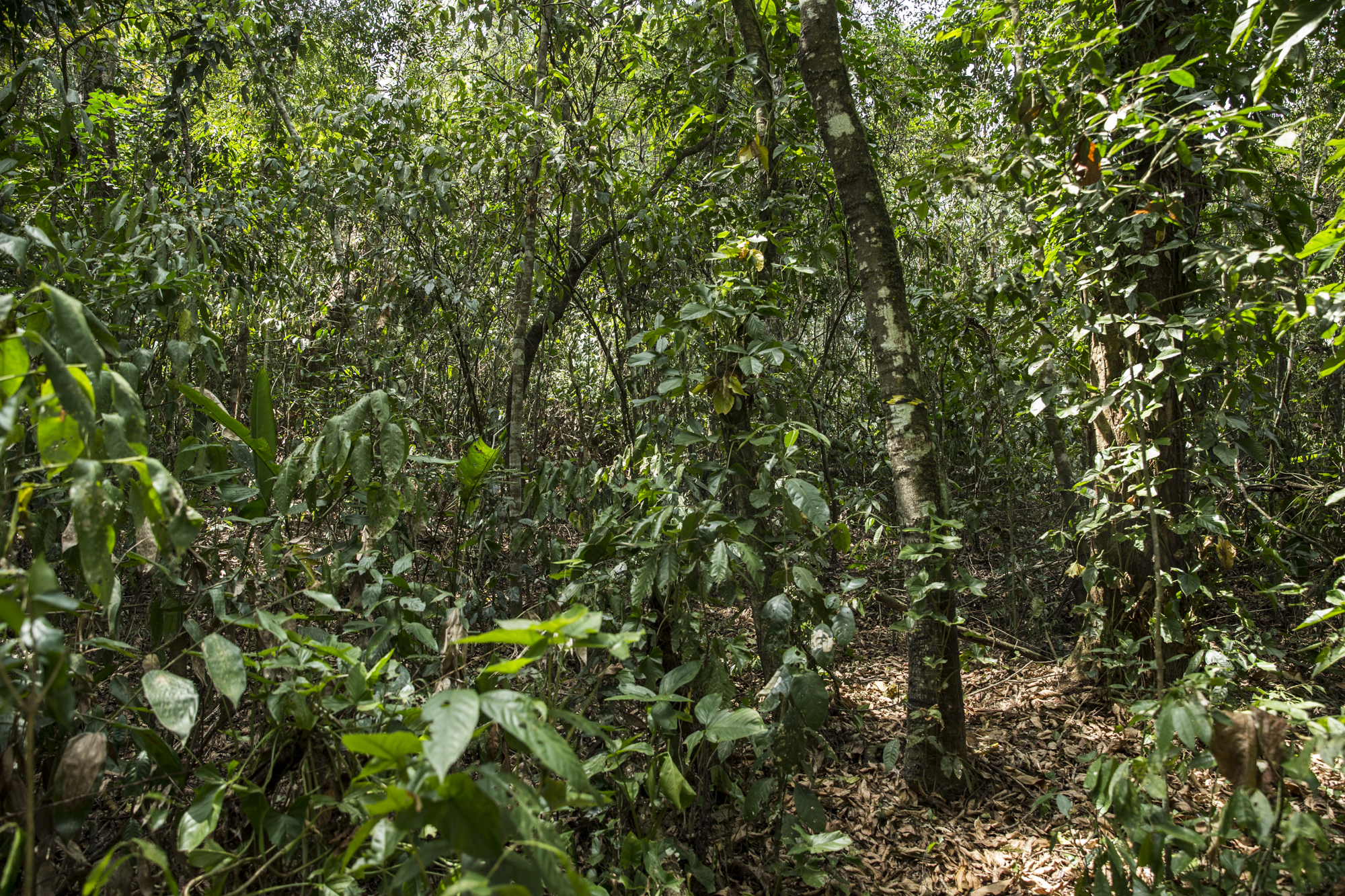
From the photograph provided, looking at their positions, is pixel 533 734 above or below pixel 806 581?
above

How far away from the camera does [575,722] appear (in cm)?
114

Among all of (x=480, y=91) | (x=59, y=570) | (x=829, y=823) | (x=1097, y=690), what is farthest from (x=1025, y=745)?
(x=480, y=91)

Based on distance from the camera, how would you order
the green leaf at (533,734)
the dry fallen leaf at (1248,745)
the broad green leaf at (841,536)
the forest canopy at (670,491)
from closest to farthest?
1. the green leaf at (533,734)
2. the forest canopy at (670,491)
3. the dry fallen leaf at (1248,745)
4. the broad green leaf at (841,536)

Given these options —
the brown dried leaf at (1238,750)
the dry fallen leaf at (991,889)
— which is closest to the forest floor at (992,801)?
the dry fallen leaf at (991,889)

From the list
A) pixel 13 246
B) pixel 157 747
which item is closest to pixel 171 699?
pixel 157 747

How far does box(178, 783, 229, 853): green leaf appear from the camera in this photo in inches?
42.6

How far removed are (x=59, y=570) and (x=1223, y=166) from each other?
4.57 meters

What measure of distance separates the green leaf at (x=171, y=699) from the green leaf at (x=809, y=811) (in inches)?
52.3

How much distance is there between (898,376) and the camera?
2.48 m

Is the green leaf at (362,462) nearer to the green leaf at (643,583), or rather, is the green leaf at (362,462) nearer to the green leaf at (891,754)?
the green leaf at (643,583)

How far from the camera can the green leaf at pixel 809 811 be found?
1.75m

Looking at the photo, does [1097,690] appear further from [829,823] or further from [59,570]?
[59,570]

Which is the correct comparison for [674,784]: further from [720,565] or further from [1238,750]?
[1238,750]

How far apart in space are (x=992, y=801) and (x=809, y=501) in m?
1.56
